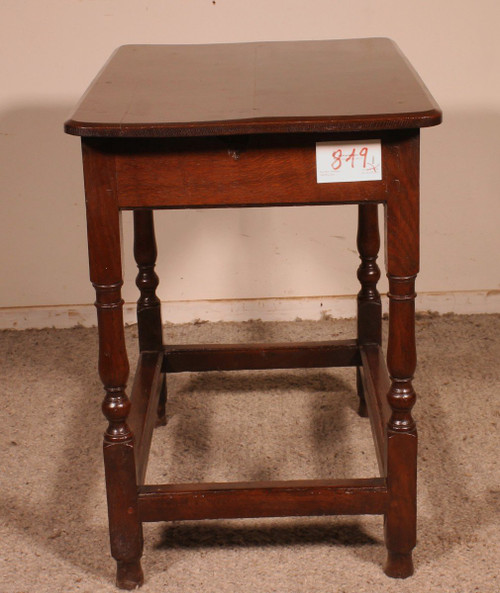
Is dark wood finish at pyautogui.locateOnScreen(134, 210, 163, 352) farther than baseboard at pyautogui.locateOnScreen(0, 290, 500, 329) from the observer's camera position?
No

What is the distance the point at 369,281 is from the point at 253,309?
61cm

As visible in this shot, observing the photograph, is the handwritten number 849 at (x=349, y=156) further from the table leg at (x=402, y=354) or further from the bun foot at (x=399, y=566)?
the bun foot at (x=399, y=566)

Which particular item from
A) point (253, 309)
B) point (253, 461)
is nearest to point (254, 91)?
point (253, 461)

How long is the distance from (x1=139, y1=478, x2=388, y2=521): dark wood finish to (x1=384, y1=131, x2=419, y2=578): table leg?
0.12 ft

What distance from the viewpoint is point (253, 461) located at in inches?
A: 70.1

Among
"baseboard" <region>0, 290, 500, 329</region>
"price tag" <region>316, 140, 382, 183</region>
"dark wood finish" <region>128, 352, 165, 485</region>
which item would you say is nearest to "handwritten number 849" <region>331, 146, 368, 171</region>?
"price tag" <region>316, 140, 382, 183</region>

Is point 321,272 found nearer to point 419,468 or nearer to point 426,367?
point 426,367

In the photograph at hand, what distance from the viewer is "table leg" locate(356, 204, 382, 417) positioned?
6.18 feet

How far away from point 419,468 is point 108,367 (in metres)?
0.66

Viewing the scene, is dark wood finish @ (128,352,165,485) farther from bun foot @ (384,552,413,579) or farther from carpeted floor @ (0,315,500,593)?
bun foot @ (384,552,413,579)

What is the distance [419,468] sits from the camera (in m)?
1.74

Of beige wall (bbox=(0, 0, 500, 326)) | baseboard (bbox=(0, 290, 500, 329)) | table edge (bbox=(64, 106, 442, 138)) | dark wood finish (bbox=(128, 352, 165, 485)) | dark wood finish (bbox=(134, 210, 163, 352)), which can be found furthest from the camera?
baseboard (bbox=(0, 290, 500, 329))

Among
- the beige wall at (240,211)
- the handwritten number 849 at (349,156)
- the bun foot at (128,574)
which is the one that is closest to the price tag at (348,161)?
the handwritten number 849 at (349,156)

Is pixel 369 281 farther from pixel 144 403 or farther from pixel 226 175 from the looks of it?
pixel 226 175
